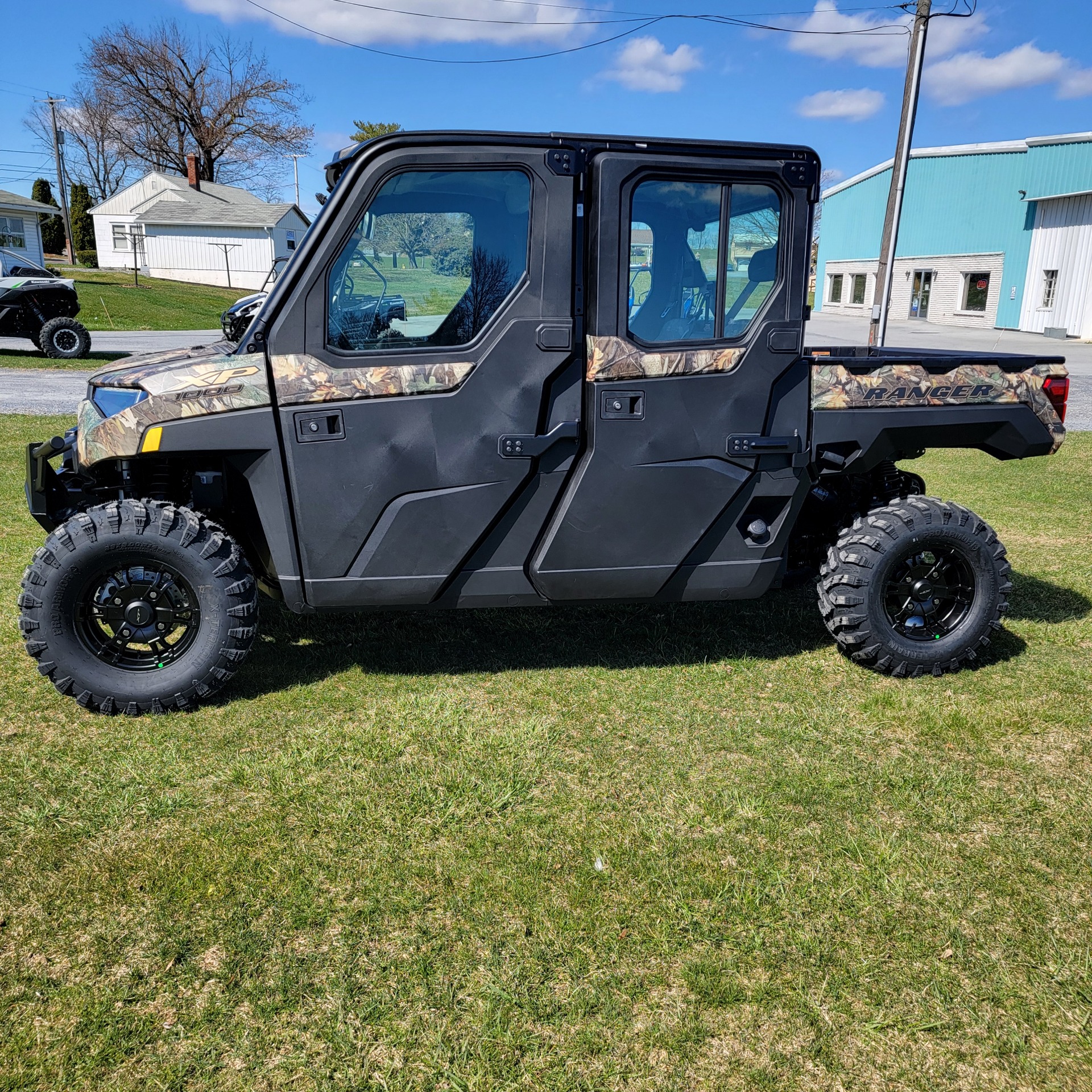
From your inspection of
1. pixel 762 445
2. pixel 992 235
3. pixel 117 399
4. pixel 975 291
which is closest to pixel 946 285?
pixel 975 291

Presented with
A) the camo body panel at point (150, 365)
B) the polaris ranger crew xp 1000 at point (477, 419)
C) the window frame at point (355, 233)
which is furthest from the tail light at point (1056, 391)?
the camo body panel at point (150, 365)

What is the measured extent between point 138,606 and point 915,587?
352cm

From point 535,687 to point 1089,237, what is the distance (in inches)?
1250

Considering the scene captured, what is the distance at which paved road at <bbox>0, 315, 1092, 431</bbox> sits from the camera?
42.5 ft

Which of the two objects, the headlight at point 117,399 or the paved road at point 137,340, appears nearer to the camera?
the headlight at point 117,399

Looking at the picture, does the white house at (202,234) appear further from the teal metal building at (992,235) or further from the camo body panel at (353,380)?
the camo body panel at (353,380)

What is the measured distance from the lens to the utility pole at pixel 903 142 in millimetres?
15855

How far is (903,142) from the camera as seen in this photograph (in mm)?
16328

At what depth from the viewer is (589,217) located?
388 cm

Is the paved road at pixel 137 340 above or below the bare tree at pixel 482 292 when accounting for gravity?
below

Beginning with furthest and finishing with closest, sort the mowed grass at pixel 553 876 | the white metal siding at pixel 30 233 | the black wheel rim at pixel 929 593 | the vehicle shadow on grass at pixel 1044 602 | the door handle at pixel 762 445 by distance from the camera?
the white metal siding at pixel 30 233 < the vehicle shadow on grass at pixel 1044 602 < the black wheel rim at pixel 929 593 < the door handle at pixel 762 445 < the mowed grass at pixel 553 876

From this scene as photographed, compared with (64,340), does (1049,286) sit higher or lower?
higher

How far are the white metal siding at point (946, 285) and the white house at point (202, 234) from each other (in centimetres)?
2811

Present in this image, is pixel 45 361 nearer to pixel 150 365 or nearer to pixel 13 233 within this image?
pixel 150 365
